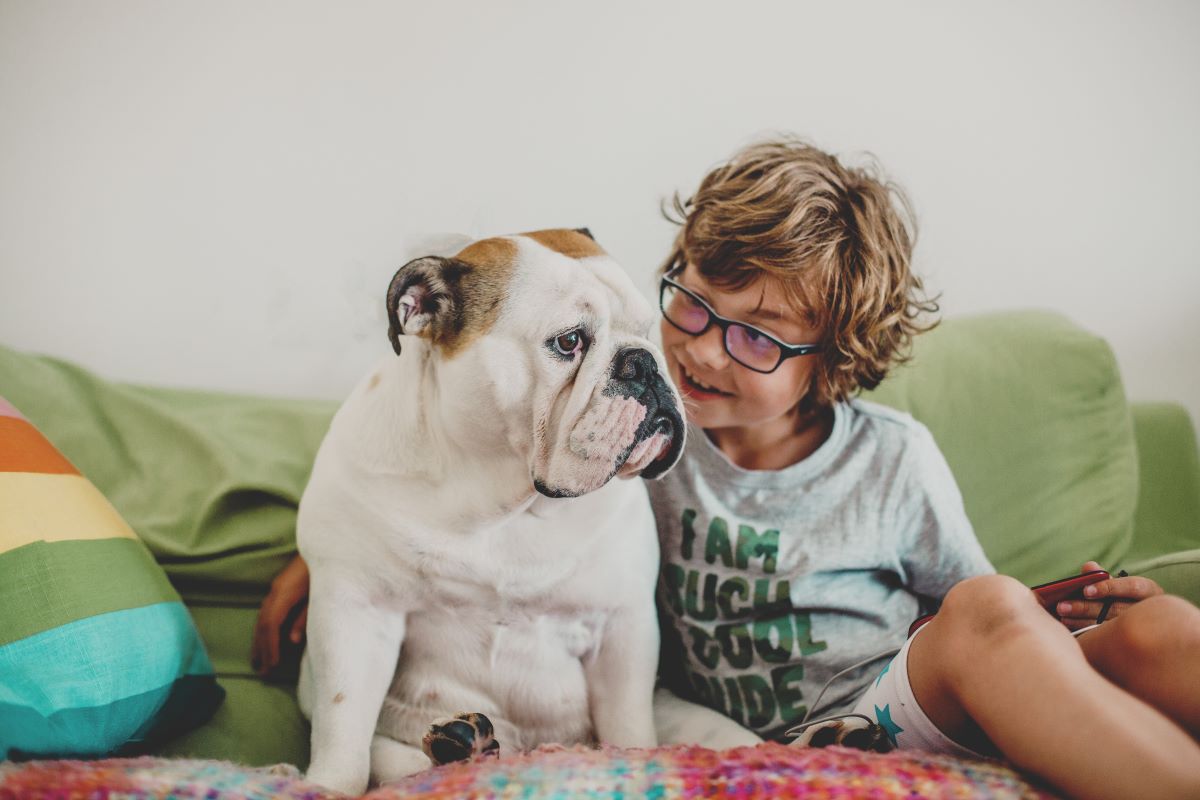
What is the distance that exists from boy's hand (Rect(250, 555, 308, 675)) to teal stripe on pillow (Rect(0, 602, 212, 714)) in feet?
0.60

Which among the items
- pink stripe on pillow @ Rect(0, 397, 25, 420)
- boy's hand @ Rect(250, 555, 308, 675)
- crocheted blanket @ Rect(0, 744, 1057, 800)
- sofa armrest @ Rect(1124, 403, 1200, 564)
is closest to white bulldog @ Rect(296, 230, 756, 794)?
boy's hand @ Rect(250, 555, 308, 675)

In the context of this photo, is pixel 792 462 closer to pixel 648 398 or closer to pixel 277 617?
pixel 648 398

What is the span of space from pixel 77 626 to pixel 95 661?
41mm

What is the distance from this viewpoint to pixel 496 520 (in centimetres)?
102

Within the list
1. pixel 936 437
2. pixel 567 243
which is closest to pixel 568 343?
pixel 567 243

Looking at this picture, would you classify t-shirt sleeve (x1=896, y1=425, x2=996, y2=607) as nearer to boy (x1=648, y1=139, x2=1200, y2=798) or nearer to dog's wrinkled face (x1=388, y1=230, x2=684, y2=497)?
boy (x1=648, y1=139, x2=1200, y2=798)

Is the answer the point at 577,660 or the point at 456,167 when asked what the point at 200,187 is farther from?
the point at 577,660

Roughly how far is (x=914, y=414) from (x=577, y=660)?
72cm

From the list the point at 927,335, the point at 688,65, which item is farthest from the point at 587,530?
the point at 688,65

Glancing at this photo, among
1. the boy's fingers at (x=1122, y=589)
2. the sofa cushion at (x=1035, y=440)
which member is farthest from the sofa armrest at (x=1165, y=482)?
the boy's fingers at (x=1122, y=589)

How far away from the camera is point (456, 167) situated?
5.34ft

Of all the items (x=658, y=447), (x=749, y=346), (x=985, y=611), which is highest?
(x=749, y=346)

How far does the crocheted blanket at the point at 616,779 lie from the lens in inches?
27.8

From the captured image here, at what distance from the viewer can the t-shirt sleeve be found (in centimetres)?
120
